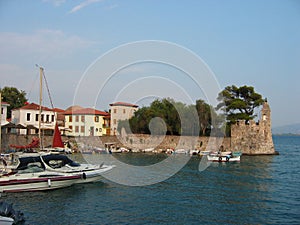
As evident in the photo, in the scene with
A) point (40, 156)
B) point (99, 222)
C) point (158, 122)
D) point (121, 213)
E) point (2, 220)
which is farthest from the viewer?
point (158, 122)

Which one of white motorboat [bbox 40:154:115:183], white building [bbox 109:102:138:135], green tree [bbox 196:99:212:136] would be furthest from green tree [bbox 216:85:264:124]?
white motorboat [bbox 40:154:115:183]

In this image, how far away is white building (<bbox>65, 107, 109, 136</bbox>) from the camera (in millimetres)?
70750

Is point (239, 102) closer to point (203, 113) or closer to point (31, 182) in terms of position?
point (203, 113)

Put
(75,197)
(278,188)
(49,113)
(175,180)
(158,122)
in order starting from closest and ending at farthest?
1. (75,197)
2. (278,188)
3. (175,180)
4. (49,113)
5. (158,122)

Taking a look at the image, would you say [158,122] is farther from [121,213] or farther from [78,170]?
[121,213]

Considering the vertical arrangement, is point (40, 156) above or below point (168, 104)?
below

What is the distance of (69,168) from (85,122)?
47143 mm

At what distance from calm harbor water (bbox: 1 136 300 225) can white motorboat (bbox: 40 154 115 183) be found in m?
0.59

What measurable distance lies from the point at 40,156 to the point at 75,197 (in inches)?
181

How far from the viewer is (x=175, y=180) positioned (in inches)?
1126

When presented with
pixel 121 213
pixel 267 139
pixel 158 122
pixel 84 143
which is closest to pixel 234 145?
pixel 267 139

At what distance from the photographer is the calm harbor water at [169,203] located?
16906 millimetres

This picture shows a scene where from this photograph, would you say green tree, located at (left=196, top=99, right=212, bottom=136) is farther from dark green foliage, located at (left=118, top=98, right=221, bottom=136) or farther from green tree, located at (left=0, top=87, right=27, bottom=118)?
green tree, located at (left=0, top=87, right=27, bottom=118)

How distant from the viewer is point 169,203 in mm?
20094
